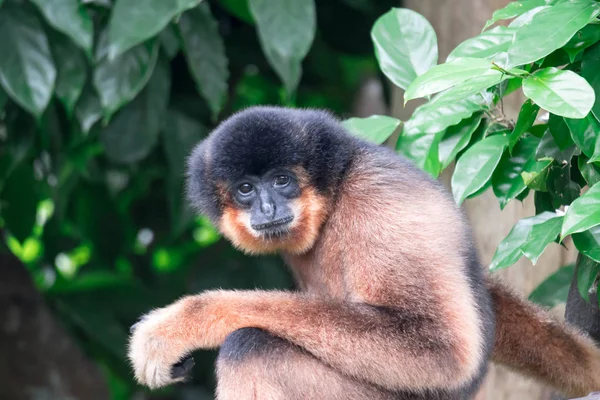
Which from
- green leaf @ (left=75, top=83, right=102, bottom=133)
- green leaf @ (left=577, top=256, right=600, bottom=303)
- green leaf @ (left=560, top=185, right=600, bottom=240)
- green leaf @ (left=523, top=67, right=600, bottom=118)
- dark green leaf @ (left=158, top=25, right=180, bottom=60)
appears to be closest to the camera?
green leaf @ (left=523, top=67, right=600, bottom=118)

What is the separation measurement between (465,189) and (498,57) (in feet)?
1.67

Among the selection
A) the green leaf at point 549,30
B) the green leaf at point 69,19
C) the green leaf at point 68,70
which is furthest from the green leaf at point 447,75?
the green leaf at point 68,70

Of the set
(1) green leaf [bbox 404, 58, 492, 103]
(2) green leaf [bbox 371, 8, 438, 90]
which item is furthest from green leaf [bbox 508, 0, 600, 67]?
(2) green leaf [bbox 371, 8, 438, 90]

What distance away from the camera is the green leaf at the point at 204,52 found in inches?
208

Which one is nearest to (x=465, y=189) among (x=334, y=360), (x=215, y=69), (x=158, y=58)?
(x=334, y=360)

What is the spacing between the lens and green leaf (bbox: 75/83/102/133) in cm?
527

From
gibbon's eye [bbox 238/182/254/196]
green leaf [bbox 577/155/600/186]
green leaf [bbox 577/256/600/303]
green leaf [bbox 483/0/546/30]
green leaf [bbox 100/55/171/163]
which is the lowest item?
green leaf [bbox 100/55/171/163]

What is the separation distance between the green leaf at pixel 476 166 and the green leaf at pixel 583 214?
1.67 ft

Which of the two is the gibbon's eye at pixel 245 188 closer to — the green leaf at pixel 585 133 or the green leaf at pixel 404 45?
the green leaf at pixel 404 45

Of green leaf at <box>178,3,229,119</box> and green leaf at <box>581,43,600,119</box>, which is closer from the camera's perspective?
green leaf at <box>581,43,600,119</box>

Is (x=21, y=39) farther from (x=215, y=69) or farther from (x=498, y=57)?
(x=498, y=57)

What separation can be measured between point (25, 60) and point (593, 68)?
324cm

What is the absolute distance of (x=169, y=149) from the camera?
6.08m

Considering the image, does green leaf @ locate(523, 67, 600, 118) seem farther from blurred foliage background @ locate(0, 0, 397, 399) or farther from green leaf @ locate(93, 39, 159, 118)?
green leaf @ locate(93, 39, 159, 118)
